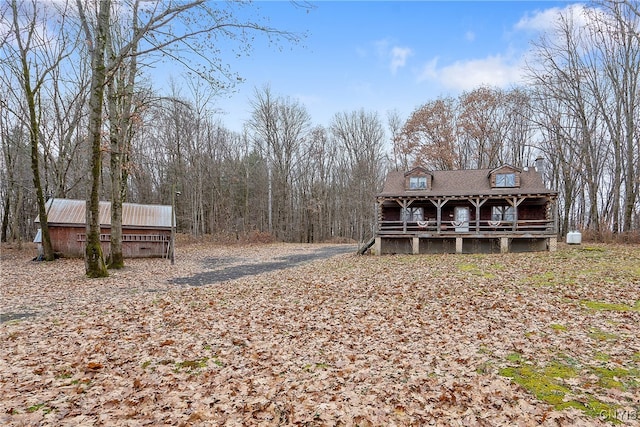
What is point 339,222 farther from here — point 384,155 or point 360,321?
point 360,321

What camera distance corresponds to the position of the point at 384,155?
4116cm

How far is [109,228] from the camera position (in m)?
19.0

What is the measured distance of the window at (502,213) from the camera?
21438 mm

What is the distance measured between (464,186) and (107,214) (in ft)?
76.5

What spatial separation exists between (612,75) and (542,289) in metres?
23.1

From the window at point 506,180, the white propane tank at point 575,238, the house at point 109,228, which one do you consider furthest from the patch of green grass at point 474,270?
the house at point 109,228

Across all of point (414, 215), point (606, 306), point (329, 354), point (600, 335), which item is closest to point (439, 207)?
point (414, 215)

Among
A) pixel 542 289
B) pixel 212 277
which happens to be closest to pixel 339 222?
pixel 212 277

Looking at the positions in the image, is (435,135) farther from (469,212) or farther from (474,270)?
(474,270)

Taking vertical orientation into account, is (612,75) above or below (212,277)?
above

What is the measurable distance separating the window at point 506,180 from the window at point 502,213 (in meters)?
1.64

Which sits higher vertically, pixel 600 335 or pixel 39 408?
pixel 600 335

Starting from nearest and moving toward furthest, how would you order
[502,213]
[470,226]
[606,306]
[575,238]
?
[606,306], [575,238], [470,226], [502,213]

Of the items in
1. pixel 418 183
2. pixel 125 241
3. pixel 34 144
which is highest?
pixel 34 144
